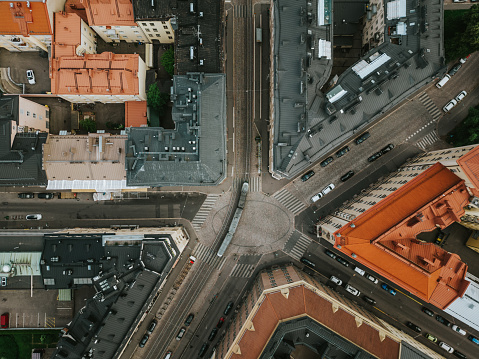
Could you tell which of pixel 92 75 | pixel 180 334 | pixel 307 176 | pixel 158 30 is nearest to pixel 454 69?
pixel 307 176

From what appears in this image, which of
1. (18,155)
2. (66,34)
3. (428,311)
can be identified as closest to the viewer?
(18,155)

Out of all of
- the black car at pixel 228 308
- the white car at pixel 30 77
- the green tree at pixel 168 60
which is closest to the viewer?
the green tree at pixel 168 60

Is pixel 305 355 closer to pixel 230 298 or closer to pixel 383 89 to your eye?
pixel 230 298

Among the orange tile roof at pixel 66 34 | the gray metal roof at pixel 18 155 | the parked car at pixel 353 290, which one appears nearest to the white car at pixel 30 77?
the gray metal roof at pixel 18 155

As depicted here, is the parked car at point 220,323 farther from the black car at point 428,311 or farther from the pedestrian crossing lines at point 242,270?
the black car at point 428,311

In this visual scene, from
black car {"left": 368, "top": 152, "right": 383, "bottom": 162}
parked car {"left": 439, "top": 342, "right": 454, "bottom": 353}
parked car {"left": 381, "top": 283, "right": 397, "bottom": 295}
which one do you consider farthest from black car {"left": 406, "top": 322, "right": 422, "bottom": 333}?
black car {"left": 368, "top": 152, "right": 383, "bottom": 162}

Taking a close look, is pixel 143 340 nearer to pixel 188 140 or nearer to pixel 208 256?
pixel 208 256
